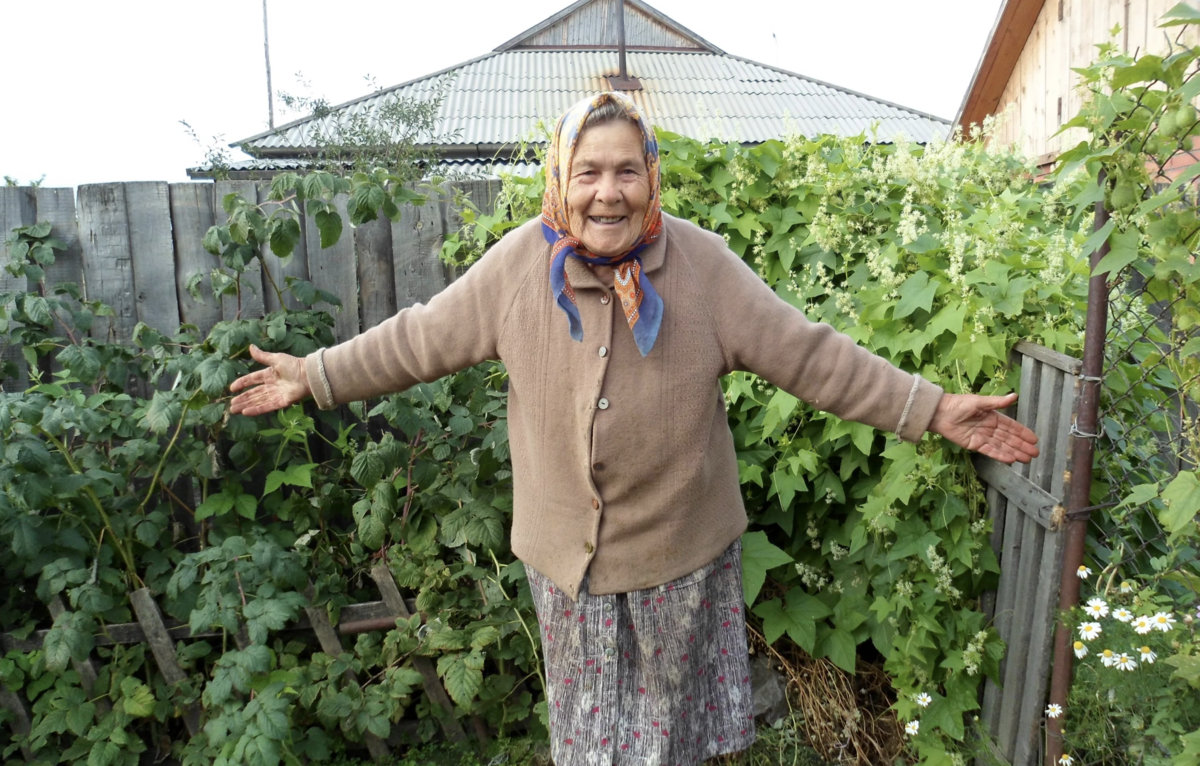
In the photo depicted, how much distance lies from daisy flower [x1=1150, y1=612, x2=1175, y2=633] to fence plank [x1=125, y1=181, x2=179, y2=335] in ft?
10.3

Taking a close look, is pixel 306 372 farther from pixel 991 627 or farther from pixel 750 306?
pixel 991 627

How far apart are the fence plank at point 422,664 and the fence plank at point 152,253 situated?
1.25 metres

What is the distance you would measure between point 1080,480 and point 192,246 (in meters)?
2.98

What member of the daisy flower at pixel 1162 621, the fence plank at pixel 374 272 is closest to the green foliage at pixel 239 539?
the fence plank at pixel 374 272

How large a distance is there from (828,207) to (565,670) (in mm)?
1736

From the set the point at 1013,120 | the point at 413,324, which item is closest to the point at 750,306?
the point at 413,324

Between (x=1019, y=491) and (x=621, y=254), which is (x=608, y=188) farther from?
(x=1019, y=491)

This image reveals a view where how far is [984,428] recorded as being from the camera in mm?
1841

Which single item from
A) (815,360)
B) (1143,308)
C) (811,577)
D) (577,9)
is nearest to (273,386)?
(815,360)

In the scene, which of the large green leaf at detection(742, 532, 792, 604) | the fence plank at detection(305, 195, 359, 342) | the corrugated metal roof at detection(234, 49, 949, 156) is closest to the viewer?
the large green leaf at detection(742, 532, 792, 604)

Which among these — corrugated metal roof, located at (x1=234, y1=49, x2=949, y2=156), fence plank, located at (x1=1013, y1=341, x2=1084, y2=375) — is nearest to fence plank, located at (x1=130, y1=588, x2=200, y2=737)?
fence plank, located at (x1=1013, y1=341, x2=1084, y2=375)

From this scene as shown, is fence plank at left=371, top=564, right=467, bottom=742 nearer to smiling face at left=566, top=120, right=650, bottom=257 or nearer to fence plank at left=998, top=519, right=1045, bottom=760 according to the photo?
smiling face at left=566, top=120, right=650, bottom=257

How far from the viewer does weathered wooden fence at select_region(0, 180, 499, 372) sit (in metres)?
3.12

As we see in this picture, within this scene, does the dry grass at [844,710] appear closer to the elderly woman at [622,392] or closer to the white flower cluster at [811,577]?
the white flower cluster at [811,577]
